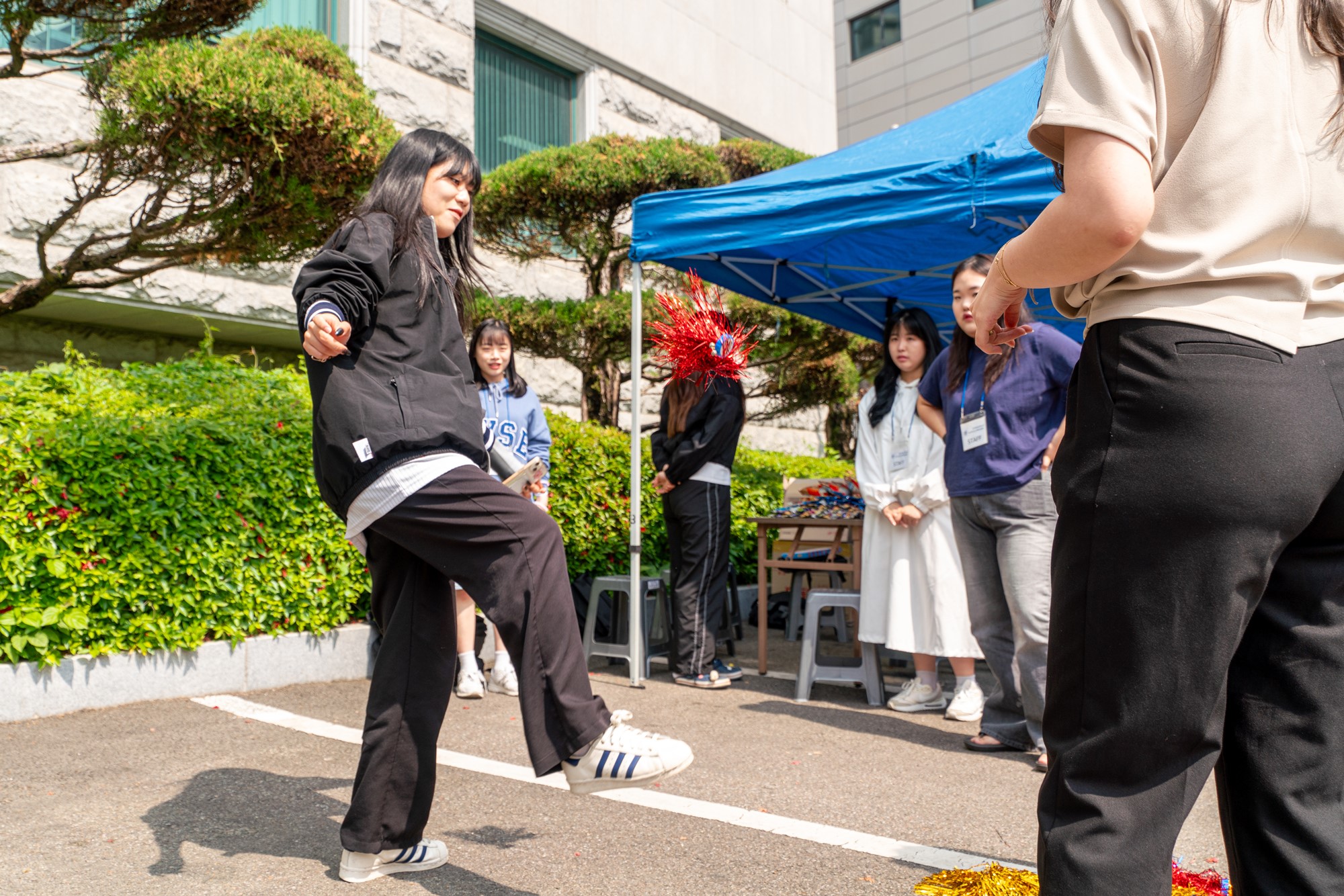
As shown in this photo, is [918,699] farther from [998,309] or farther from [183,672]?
[998,309]

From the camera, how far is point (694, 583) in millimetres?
5492

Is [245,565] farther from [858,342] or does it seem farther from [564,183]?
[858,342]

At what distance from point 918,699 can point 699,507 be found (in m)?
1.51

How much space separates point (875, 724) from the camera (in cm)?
454

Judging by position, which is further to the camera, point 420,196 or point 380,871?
point 420,196

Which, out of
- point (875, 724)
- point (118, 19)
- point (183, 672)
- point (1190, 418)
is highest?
point (118, 19)

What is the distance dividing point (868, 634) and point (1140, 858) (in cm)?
372

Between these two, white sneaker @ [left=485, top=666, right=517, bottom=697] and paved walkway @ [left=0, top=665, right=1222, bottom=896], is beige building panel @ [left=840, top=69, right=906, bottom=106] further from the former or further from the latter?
paved walkway @ [left=0, top=665, right=1222, bottom=896]

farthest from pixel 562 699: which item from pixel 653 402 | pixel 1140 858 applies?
pixel 653 402

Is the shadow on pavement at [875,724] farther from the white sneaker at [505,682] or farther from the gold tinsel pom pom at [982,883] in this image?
the gold tinsel pom pom at [982,883]

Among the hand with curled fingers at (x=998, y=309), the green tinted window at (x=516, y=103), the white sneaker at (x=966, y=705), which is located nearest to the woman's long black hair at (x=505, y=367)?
the white sneaker at (x=966, y=705)

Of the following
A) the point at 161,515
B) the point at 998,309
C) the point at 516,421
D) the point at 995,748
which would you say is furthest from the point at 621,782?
the point at 516,421

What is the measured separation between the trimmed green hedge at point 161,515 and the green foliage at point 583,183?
2705 mm

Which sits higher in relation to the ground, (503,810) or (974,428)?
(974,428)
